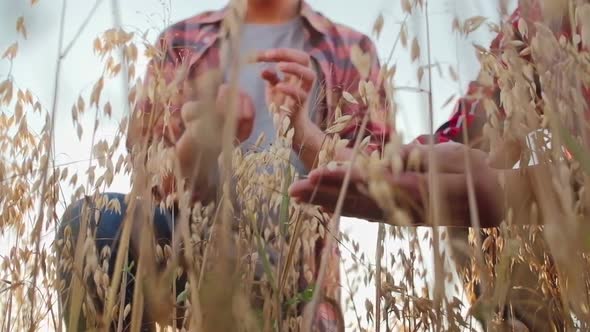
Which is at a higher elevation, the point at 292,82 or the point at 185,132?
the point at 292,82

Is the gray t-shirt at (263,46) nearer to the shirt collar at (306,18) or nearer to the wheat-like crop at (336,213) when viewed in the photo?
the shirt collar at (306,18)

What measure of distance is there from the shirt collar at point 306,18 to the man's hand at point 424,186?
1.03 metres

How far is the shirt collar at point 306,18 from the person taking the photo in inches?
65.5

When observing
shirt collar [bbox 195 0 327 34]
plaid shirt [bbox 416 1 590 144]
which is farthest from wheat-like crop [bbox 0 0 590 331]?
shirt collar [bbox 195 0 327 34]

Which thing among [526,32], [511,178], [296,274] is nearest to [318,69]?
[296,274]

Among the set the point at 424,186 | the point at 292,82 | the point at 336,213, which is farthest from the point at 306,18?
the point at 336,213

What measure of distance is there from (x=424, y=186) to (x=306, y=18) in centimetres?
123

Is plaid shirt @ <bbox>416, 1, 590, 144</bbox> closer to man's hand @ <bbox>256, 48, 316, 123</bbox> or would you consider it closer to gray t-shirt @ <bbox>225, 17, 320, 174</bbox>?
Answer: man's hand @ <bbox>256, 48, 316, 123</bbox>

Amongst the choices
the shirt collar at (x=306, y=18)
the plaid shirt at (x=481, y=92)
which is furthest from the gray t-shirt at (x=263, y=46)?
the plaid shirt at (x=481, y=92)

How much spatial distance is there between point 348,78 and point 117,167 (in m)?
0.91

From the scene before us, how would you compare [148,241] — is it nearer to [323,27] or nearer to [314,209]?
[314,209]

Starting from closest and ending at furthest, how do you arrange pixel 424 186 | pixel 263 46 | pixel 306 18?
pixel 424 186
pixel 263 46
pixel 306 18

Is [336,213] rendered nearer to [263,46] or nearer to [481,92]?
[481,92]

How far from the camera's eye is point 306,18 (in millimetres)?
1701
